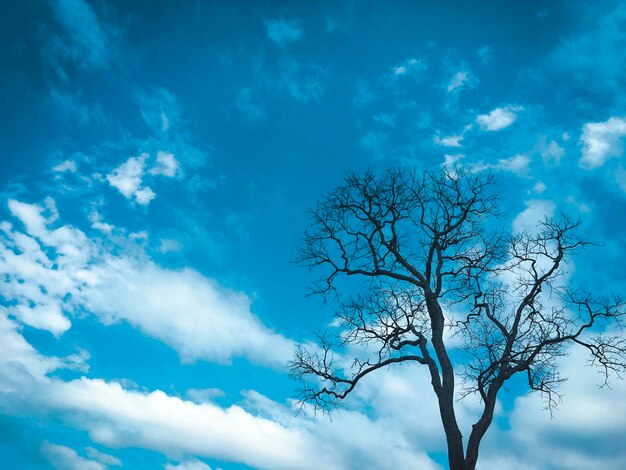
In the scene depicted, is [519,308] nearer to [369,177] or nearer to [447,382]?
[447,382]

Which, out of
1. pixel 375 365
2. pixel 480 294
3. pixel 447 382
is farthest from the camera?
pixel 480 294

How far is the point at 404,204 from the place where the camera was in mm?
12430

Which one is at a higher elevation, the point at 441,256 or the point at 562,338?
the point at 441,256

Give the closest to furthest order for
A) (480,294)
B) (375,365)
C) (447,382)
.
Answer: (447,382) < (375,365) < (480,294)

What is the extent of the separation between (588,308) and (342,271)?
596 centimetres

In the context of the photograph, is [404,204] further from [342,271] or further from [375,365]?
[375,365]

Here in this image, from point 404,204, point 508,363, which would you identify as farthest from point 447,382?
point 404,204

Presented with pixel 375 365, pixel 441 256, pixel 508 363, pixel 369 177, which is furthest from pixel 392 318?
pixel 369 177

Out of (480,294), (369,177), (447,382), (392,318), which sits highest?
(369,177)

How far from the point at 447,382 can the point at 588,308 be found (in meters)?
3.85

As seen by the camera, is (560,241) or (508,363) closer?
(508,363)

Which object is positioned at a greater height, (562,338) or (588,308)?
(588,308)

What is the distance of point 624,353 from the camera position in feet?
35.0

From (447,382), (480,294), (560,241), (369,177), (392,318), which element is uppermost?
(369,177)
